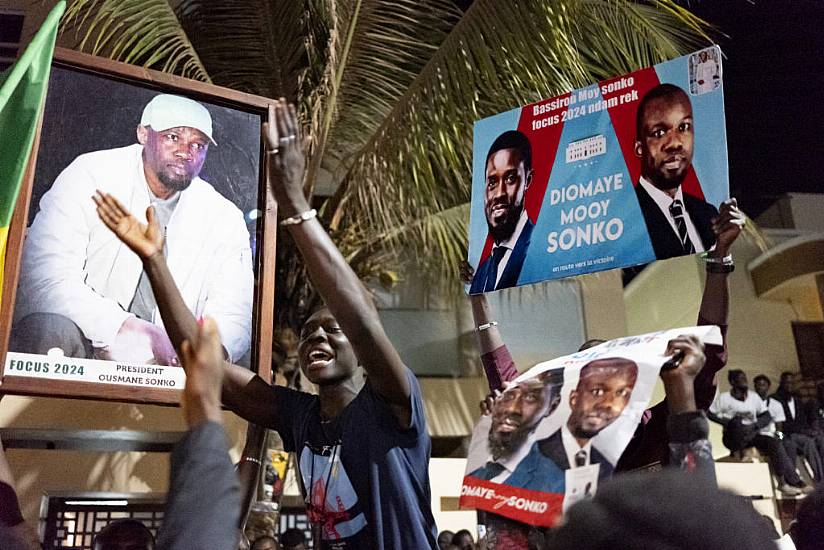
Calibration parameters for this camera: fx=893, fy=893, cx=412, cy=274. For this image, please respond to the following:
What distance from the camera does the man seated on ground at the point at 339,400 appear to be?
223cm

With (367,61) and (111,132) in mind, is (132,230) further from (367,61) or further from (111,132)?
(367,61)

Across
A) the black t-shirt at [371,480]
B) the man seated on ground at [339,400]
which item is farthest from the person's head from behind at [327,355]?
the black t-shirt at [371,480]

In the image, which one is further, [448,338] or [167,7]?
[448,338]

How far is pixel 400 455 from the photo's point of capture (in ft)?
8.02

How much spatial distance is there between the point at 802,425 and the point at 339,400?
956 centimetres

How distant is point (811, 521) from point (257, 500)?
15.3 feet

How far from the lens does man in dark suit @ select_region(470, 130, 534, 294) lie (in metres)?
3.16

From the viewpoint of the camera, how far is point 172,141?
4.01m

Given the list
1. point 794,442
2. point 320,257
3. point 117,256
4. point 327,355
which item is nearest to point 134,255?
point 117,256

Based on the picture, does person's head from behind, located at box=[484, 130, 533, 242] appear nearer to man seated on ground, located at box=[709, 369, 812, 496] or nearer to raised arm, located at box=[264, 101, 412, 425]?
raised arm, located at box=[264, 101, 412, 425]

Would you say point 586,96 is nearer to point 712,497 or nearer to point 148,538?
point 148,538

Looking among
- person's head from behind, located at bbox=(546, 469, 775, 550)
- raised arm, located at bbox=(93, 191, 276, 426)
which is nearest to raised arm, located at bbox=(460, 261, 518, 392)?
raised arm, located at bbox=(93, 191, 276, 426)

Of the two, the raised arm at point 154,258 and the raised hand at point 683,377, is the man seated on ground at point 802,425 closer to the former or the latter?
the raised hand at point 683,377

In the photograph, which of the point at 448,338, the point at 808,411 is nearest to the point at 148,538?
the point at 448,338
